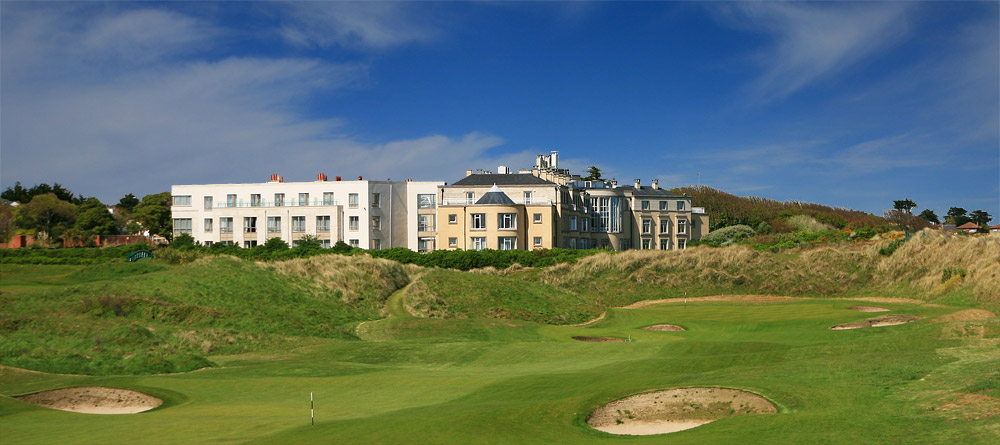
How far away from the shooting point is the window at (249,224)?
90438 millimetres

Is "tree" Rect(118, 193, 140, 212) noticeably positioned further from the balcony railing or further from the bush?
the bush

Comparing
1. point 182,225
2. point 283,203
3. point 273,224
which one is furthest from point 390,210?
point 182,225

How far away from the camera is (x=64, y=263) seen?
69188 mm

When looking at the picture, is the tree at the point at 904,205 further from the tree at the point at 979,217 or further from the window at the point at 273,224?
the window at the point at 273,224

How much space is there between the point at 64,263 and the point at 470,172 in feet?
144

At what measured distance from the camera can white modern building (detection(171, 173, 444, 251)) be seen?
8850cm

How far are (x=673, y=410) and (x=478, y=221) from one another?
2476 inches

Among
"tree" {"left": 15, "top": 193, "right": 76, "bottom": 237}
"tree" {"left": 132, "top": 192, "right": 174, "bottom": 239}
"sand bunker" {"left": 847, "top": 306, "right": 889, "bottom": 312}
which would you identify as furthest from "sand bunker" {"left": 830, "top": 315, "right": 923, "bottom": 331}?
"tree" {"left": 132, "top": 192, "right": 174, "bottom": 239}

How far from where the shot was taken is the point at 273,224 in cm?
8988

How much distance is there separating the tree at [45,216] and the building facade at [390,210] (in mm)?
18155

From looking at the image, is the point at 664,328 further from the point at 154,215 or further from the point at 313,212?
the point at 154,215

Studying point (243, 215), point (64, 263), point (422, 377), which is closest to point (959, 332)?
point (422, 377)

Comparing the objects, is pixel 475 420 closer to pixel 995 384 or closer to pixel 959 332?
pixel 995 384

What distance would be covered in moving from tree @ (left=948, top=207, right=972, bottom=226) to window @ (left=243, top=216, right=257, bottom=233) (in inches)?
4120
